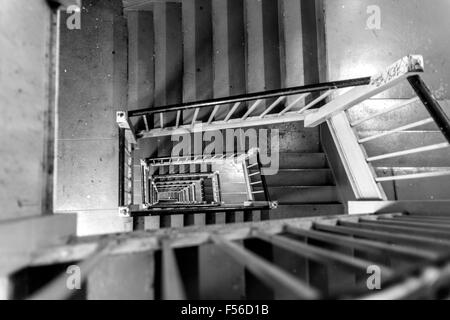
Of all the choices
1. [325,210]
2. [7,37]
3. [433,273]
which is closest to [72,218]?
[7,37]

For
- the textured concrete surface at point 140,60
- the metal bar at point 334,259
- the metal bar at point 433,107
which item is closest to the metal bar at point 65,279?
the metal bar at point 334,259

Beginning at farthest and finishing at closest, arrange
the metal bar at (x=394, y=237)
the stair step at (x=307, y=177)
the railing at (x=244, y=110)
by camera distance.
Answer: the stair step at (x=307, y=177)
the railing at (x=244, y=110)
the metal bar at (x=394, y=237)

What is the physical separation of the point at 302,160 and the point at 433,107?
7.43ft

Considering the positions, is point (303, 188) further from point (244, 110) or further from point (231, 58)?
point (231, 58)

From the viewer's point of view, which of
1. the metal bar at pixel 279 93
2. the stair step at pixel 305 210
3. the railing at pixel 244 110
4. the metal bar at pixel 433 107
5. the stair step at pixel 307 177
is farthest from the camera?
the stair step at pixel 307 177

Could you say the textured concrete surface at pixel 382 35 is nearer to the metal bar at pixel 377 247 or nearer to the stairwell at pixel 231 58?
the stairwell at pixel 231 58

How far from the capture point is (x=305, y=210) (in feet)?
11.6

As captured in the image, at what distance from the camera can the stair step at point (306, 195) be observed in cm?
360

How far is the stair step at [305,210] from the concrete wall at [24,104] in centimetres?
267

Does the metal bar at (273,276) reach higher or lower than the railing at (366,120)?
lower

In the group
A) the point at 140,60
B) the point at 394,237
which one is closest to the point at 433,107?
the point at 394,237

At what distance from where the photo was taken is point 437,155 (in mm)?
3102

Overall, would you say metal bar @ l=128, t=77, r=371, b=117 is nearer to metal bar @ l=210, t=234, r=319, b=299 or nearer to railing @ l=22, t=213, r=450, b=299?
railing @ l=22, t=213, r=450, b=299

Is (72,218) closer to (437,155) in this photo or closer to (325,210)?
(325,210)
